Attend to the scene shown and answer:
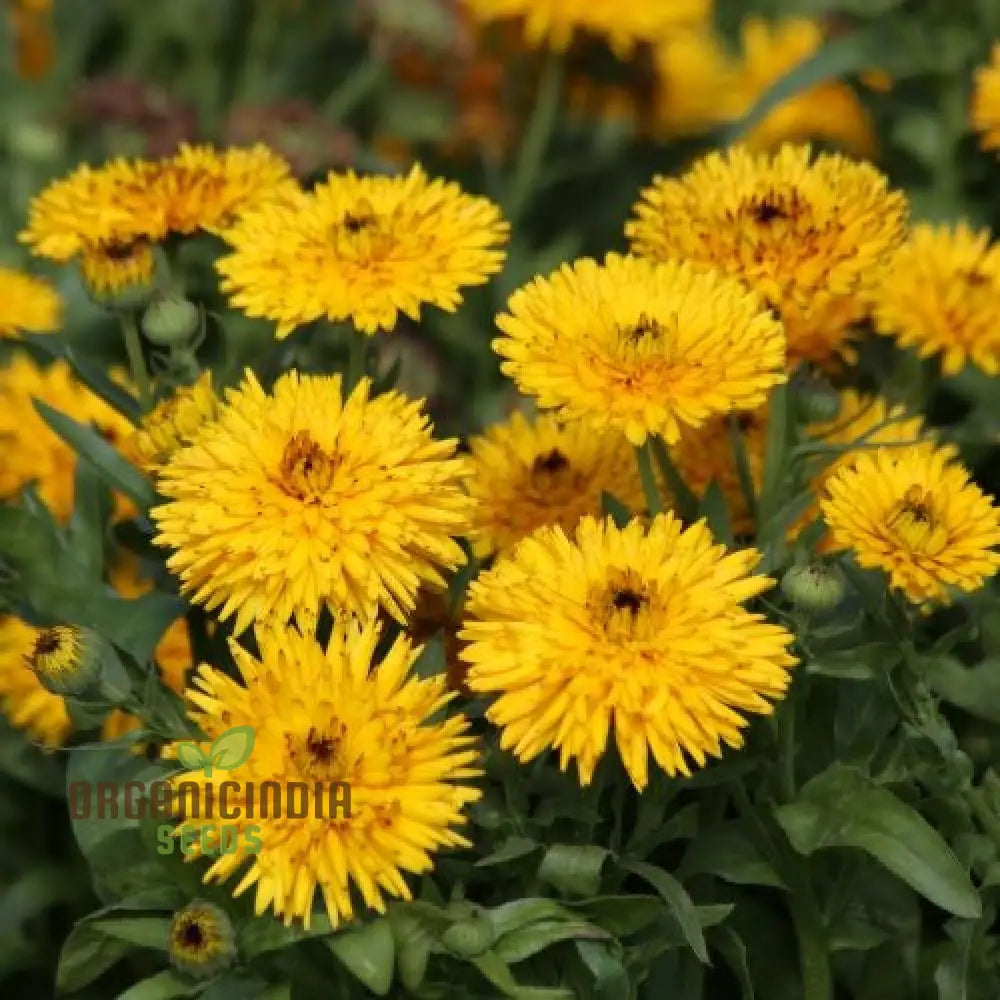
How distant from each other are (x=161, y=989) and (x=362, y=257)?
21.7 inches

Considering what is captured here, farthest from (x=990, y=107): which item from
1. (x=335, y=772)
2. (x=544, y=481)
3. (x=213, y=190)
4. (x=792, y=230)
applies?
(x=335, y=772)

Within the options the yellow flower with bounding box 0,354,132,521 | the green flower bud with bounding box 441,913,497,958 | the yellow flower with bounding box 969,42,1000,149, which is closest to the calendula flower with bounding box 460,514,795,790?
the green flower bud with bounding box 441,913,497,958

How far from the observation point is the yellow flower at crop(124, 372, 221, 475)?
120 cm

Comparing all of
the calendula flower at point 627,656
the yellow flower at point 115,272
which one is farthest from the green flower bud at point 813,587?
the yellow flower at point 115,272

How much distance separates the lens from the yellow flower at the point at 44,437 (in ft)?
5.08

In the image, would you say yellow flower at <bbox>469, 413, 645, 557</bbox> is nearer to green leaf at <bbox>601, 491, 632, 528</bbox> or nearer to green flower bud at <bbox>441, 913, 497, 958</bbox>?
green leaf at <bbox>601, 491, 632, 528</bbox>

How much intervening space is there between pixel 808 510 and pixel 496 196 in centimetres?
122

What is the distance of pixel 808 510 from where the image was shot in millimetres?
1346

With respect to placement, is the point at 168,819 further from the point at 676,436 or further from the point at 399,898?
the point at 676,436

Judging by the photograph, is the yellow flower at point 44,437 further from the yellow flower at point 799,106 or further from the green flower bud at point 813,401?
the yellow flower at point 799,106

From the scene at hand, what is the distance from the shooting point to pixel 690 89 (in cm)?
267

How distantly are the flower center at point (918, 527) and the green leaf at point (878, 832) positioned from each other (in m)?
0.17

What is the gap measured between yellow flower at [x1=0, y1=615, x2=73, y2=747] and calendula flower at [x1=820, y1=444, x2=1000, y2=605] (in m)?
0.70

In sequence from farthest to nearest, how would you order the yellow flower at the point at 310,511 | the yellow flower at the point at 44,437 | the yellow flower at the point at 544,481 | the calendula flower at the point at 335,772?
the yellow flower at the point at 44,437 < the yellow flower at the point at 544,481 < the yellow flower at the point at 310,511 < the calendula flower at the point at 335,772
